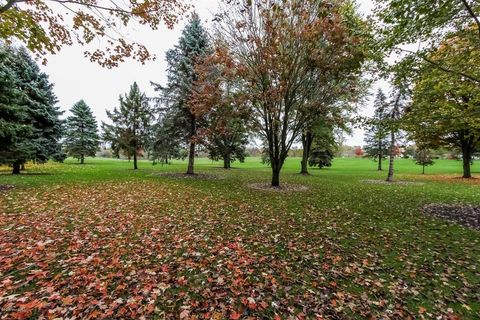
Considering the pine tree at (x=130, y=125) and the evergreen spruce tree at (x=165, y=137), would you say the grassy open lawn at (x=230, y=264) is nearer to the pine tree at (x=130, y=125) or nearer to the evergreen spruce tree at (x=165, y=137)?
the evergreen spruce tree at (x=165, y=137)

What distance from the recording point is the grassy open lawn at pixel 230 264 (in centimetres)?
306

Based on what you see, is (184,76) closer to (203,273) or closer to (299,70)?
(299,70)

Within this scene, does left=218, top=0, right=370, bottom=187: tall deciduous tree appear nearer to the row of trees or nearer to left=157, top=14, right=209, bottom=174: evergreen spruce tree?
the row of trees

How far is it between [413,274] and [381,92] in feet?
115

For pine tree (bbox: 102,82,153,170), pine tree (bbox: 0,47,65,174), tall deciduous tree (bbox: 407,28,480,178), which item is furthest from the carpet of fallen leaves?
pine tree (bbox: 102,82,153,170)

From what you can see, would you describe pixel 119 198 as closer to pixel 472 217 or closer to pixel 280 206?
pixel 280 206

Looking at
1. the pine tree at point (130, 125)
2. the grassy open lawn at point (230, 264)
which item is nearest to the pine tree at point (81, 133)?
the pine tree at point (130, 125)

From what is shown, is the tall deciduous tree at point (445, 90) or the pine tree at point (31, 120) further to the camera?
the pine tree at point (31, 120)

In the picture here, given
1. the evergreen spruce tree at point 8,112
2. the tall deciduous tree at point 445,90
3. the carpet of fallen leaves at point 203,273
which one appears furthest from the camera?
the evergreen spruce tree at point 8,112

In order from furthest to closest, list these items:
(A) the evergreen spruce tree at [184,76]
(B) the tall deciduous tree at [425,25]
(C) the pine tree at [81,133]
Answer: (C) the pine tree at [81,133] < (A) the evergreen spruce tree at [184,76] < (B) the tall deciduous tree at [425,25]

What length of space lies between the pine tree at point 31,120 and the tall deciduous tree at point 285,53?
1188 cm

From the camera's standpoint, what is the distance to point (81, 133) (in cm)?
3884

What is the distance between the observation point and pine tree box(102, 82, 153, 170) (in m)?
25.9

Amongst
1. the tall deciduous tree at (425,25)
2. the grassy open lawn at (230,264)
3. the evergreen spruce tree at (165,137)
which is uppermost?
the tall deciduous tree at (425,25)
